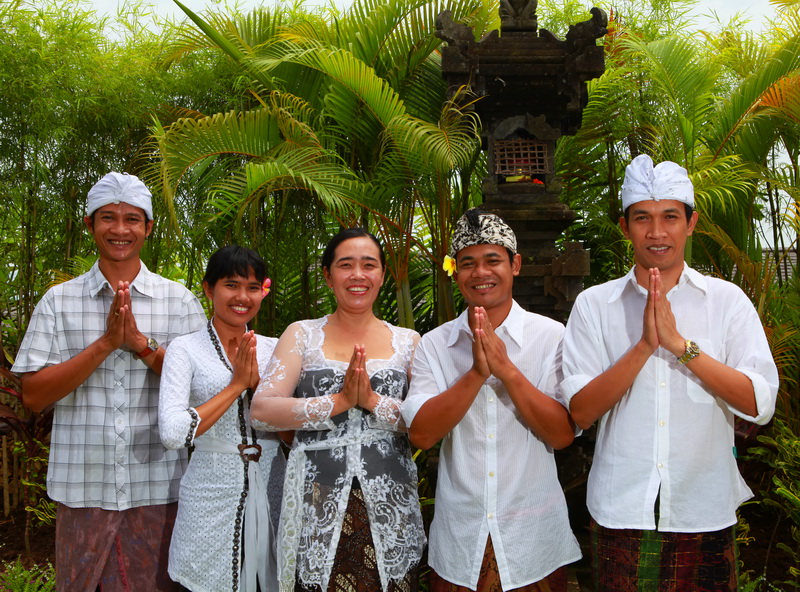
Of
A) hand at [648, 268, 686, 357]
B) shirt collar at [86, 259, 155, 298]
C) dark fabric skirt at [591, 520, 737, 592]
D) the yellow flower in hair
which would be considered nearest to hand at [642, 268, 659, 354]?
hand at [648, 268, 686, 357]

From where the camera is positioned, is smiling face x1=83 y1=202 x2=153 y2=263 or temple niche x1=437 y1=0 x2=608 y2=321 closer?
smiling face x1=83 y1=202 x2=153 y2=263

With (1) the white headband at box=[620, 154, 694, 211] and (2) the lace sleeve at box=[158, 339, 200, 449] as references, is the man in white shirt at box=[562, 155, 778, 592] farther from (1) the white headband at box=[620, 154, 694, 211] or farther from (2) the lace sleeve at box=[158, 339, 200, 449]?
(2) the lace sleeve at box=[158, 339, 200, 449]

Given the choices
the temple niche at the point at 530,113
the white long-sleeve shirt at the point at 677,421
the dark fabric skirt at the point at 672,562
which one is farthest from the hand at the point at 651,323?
the temple niche at the point at 530,113

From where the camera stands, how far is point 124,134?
18.9 feet

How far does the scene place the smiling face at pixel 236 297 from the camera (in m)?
2.71

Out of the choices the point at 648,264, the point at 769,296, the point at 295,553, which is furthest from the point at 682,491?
the point at 769,296

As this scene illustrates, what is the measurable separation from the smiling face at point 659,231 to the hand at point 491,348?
0.55 meters

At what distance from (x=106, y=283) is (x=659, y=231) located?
2031 mm

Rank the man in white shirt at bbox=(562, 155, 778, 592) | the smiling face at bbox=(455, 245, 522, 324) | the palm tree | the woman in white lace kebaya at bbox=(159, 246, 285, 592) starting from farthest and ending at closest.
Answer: the palm tree → the woman in white lace kebaya at bbox=(159, 246, 285, 592) → the smiling face at bbox=(455, 245, 522, 324) → the man in white shirt at bbox=(562, 155, 778, 592)

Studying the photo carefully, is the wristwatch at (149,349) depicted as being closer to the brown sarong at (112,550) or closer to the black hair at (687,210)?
the brown sarong at (112,550)

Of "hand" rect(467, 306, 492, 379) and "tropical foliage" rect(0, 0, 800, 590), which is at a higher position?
"tropical foliage" rect(0, 0, 800, 590)

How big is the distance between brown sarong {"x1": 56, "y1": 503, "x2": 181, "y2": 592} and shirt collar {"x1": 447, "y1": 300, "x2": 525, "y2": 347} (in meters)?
1.34

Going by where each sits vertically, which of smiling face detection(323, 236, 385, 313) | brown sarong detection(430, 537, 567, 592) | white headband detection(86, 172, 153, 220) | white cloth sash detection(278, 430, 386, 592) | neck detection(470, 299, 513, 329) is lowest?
brown sarong detection(430, 537, 567, 592)

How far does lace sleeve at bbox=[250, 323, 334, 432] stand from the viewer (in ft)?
7.79
